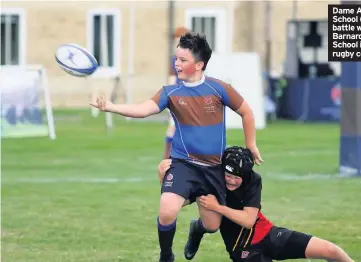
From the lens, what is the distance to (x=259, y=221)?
7.69 metres

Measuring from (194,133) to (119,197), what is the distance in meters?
4.75

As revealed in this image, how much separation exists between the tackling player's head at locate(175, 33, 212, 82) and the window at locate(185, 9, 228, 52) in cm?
2564

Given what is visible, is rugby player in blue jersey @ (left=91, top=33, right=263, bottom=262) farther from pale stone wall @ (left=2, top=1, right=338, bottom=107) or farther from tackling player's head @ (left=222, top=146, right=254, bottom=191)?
pale stone wall @ (left=2, top=1, right=338, bottom=107)

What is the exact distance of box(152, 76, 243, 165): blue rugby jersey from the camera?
7.95 metres

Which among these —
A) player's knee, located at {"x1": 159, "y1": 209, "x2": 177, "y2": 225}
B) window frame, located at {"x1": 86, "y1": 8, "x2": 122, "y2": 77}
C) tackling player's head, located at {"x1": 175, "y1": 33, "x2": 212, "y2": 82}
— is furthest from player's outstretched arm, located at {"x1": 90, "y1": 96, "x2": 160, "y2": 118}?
window frame, located at {"x1": 86, "y1": 8, "x2": 122, "y2": 77}

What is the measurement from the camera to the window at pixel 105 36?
33.9 m

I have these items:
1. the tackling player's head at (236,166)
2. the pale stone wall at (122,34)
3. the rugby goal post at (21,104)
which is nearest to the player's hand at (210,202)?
the tackling player's head at (236,166)

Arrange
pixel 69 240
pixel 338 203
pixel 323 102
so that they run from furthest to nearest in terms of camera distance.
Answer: pixel 323 102 → pixel 338 203 → pixel 69 240

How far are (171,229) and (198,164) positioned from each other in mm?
498

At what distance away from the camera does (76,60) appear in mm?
7910

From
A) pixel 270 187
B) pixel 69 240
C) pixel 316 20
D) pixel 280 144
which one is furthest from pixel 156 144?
pixel 316 20

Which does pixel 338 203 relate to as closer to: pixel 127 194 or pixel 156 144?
pixel 127 194

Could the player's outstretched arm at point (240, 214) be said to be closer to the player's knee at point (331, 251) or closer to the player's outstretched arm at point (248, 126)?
the player's knee at point (331, 251)

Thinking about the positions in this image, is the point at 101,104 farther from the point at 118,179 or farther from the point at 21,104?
the point at 21,104
